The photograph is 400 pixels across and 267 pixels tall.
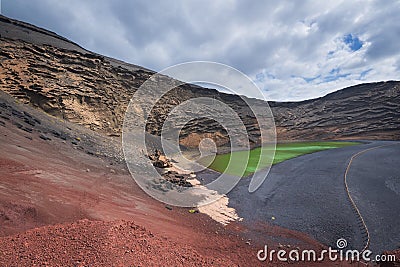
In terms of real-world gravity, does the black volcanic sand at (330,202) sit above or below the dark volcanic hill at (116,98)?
below

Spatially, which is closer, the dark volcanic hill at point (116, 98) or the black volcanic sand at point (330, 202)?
the black volcanic sand at point (330, 202)

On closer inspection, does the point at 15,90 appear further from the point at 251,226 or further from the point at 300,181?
the point at 300,181

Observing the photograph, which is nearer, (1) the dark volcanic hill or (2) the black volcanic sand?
(2) the black volcanic sand

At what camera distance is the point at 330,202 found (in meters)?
10.1

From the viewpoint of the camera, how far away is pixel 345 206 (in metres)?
9.48

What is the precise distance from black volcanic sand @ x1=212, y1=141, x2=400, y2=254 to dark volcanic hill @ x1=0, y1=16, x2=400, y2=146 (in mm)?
17907

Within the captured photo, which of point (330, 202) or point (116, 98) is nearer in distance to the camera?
point (330, 202)

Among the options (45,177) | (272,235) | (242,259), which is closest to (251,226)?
(272,235)

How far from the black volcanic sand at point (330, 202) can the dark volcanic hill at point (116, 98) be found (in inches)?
705

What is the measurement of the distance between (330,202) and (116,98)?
25.1 metres

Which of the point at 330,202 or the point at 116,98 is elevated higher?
the point at 116,98

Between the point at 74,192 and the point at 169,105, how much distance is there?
30.8 meters

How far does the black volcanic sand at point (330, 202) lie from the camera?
299 inches

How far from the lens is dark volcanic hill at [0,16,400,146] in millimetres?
18906
